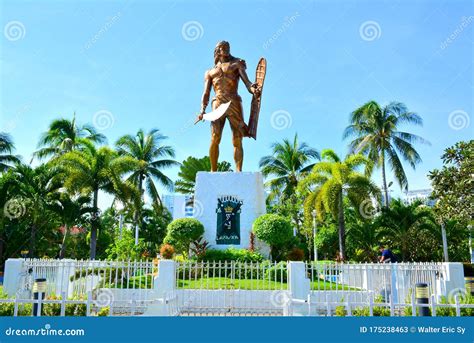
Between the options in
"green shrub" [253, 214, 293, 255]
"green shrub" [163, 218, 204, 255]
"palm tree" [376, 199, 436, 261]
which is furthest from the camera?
"palm tree" [376, 199, 436, 261]

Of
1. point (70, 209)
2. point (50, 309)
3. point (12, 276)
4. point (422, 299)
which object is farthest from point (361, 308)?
point (70, 209)

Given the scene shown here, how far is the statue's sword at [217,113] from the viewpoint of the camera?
16.2m

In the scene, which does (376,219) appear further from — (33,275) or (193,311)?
(33,275)

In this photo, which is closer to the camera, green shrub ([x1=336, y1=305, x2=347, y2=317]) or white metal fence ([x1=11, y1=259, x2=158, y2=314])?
green shrub ([x1=336, y1=305, x2=347, y2=317])

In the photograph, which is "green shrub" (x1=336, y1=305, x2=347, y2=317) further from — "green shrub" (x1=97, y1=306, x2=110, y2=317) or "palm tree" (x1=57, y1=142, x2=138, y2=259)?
→ "palm tree" (x1=57, y1=142, x2=138, y2=259)

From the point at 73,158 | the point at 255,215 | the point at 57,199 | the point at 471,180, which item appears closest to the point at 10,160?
the point at 57,199

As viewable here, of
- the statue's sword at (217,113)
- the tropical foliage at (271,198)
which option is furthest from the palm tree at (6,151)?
the statue's sword at (217,113)

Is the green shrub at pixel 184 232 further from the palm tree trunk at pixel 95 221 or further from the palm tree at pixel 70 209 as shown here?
the palm tree at pixel 70 209

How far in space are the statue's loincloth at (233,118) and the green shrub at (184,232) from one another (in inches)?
138

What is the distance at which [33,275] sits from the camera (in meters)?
10.7

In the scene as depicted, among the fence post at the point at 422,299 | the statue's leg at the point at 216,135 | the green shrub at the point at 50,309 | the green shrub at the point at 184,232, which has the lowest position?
the green shrub at the point at 50,309

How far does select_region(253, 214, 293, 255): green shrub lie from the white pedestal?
796mm

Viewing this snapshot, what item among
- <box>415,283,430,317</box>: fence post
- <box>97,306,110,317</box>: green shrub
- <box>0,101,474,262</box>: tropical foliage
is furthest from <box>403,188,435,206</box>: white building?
<box>97,306,110,317</box>: green shrub

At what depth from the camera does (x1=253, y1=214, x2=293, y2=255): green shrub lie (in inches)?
579
